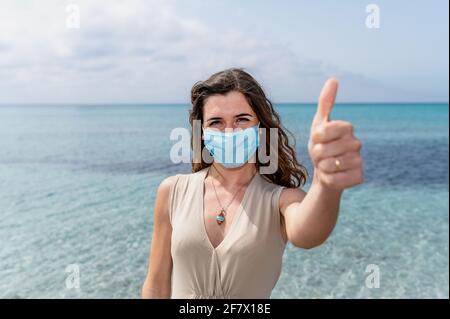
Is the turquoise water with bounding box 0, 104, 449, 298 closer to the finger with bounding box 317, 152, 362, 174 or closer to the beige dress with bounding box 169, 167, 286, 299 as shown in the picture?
the beige dress with bounding box 169, 167, 286, 299

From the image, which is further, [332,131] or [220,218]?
[220,218]

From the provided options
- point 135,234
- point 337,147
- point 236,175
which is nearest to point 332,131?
point 337,147

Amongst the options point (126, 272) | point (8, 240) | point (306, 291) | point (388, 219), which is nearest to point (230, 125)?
point (306, 291)

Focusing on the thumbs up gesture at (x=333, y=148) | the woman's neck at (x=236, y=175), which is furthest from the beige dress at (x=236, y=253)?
the thumbs up gesture at (x=333, y=148)

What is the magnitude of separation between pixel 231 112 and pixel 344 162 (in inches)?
39.9

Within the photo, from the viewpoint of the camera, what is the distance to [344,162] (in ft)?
5.37

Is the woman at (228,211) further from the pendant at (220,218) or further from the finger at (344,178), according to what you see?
the finger at (344,178)

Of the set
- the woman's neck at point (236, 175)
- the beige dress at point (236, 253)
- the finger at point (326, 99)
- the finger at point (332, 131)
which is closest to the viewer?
the finger at point (332, 131)

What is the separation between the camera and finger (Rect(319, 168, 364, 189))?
1636 mm

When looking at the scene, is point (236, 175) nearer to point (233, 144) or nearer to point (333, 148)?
point (233, 144)

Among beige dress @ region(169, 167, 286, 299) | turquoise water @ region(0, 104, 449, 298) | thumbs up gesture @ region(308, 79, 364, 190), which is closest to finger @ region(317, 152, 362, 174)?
thumbs up gesture @ region(308, 79, 364, 190)

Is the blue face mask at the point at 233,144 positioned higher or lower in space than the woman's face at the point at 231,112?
lower

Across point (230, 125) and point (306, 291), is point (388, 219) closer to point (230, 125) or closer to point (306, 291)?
point (306, 291)

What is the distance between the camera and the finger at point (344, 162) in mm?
1629
